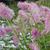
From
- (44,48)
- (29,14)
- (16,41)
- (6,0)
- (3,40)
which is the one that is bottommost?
(6,0)

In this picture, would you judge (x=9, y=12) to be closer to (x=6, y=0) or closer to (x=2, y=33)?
(x=2, y=33)

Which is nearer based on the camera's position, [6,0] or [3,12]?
[3,12]

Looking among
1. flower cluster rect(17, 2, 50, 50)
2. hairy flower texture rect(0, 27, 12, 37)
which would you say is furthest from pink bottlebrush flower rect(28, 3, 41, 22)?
hairy flower texture rect(0, 27, 12, 37)

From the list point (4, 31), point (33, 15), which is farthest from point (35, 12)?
point (4, 31)

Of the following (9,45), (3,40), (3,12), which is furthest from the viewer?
(3,40)

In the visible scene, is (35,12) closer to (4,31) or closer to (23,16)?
(23,16)

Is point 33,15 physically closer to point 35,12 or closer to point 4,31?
point 35,12

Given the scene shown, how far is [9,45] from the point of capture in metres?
2.62

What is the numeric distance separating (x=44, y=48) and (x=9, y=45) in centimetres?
116

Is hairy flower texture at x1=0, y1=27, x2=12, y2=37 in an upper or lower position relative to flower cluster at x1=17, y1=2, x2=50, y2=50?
lower

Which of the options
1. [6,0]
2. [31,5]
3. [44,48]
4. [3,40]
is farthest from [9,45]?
[6,0]

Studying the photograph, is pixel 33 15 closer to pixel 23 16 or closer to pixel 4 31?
pixel 23 16

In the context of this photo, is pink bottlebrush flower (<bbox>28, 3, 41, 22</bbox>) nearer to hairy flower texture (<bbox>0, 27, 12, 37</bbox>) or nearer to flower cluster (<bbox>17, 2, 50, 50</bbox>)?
flower cluster (<bbox>17, 2, 50, 50</bbox>)

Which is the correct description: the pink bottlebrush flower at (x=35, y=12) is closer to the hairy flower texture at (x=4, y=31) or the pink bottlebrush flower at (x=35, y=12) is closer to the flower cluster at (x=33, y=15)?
the flower cluster at (x=33, y=15)
